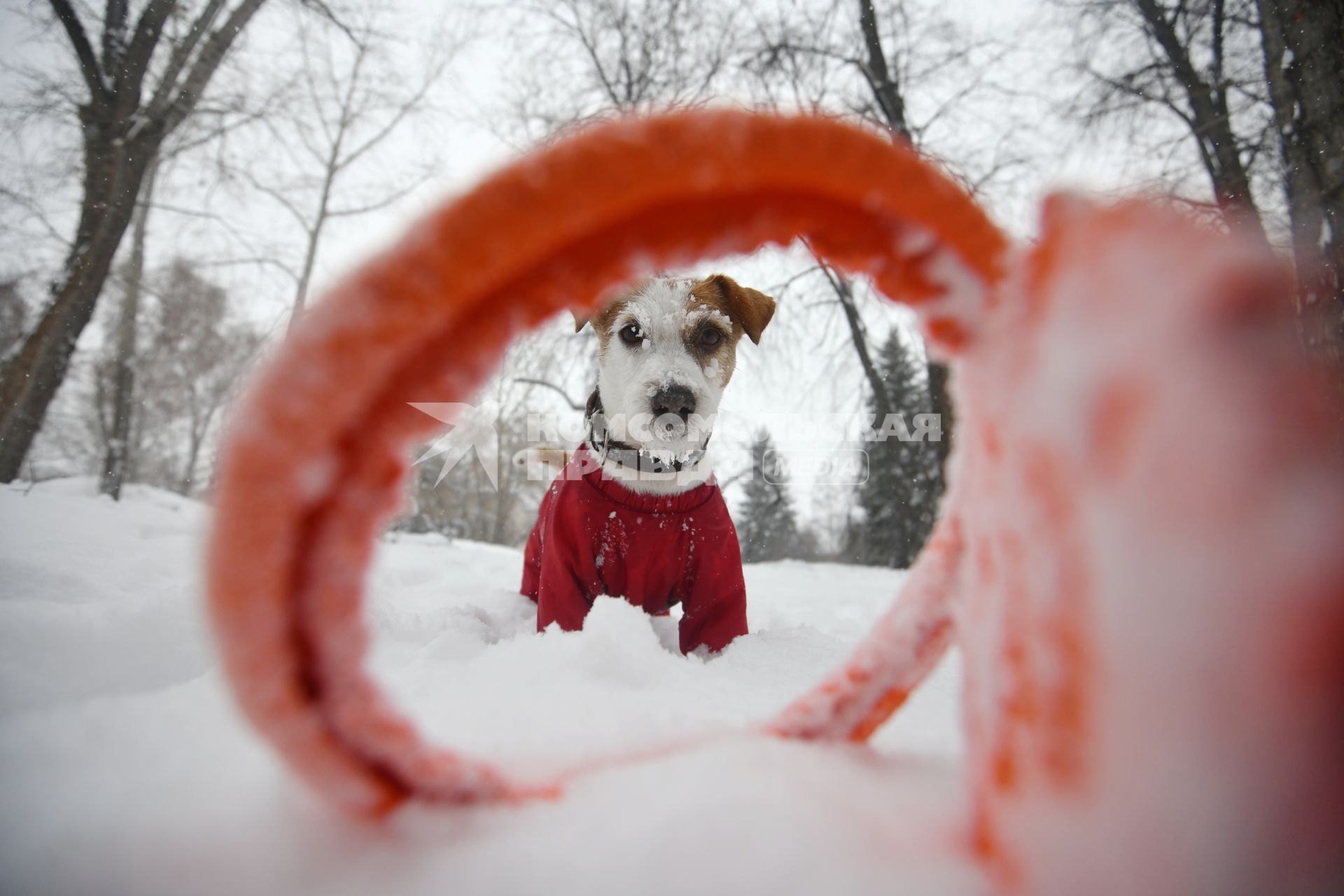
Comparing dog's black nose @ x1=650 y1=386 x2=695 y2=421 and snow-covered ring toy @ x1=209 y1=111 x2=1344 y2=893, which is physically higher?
dog's black nose @ x1=650 y1=386 x2=695 y2=421

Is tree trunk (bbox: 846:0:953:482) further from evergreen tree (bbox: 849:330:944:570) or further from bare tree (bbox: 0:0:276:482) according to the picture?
bare tree (bbox: 0:0:276:482)

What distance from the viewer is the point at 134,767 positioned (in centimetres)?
45

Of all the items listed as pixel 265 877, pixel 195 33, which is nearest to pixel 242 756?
pixel 265 877

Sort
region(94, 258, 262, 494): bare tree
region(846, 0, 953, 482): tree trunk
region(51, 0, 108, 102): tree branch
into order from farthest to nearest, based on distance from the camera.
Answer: region(94, 258, 262, 494): bare tree, region(846, 0, 953, 482): tree trunk, region(51, 0, 108, 102): tree branch

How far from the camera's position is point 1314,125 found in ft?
6.95

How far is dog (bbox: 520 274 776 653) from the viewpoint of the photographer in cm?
160

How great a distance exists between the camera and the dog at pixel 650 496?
160cm

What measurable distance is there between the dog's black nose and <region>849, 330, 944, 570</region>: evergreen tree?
4.60 meters

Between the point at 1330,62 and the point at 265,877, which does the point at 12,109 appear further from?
the point at 1330,62

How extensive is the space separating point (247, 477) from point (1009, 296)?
430 mm

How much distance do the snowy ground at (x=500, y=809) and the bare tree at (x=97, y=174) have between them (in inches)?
150

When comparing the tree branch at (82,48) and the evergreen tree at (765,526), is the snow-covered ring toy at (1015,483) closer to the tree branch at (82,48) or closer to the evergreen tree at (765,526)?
the tree branch at (82,48)

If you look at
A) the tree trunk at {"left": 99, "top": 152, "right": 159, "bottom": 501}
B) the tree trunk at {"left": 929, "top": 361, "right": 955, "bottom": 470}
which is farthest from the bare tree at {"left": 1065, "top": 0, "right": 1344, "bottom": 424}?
the tree trunk at {"left": 99, "top": 152, "right": 159, "bottom": 501}

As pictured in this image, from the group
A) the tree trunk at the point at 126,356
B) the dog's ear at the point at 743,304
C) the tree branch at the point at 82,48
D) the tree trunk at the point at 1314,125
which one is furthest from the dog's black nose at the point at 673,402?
the tree trunk at the point at 126,356
